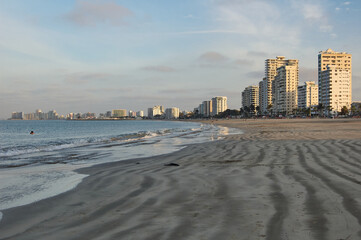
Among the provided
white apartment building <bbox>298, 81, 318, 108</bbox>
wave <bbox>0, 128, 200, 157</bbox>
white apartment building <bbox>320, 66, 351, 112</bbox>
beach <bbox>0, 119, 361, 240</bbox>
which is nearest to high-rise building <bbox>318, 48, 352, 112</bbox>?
white apartment building <bbox>320, 66, 351, 112</bbox>

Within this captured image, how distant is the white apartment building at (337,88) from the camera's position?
167 metres

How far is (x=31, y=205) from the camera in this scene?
524 cm

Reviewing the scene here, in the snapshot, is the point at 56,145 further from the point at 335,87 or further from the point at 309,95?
the point at 309,95

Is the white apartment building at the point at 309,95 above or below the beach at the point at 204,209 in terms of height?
above

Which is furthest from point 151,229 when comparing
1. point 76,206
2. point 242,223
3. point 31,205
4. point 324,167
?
point 324,167

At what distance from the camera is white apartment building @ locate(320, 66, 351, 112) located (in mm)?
167125

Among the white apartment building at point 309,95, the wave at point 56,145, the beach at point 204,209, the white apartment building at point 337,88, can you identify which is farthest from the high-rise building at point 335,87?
the beach at point 204,209

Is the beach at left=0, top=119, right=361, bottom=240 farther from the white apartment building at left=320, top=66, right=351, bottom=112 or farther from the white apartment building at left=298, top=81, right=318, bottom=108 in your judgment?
the white apartment building at left=298, top=81, right=318, bottom=108

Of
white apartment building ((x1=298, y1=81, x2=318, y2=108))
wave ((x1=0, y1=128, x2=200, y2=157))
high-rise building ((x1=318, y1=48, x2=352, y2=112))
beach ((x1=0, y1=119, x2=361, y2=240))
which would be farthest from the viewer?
white apartment building ((x1=298, y1=81, x2=318, y2=108))

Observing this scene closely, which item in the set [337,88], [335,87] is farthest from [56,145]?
[337,88]

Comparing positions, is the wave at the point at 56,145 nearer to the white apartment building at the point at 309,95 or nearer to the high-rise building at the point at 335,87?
the high-rise building at the point at 335,87

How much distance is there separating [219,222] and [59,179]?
5843 millimetres

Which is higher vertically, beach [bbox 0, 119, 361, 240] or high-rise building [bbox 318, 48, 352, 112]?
high-rise building [bbox 318, 48, 352, 112]

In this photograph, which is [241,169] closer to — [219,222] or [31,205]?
[219,222]
